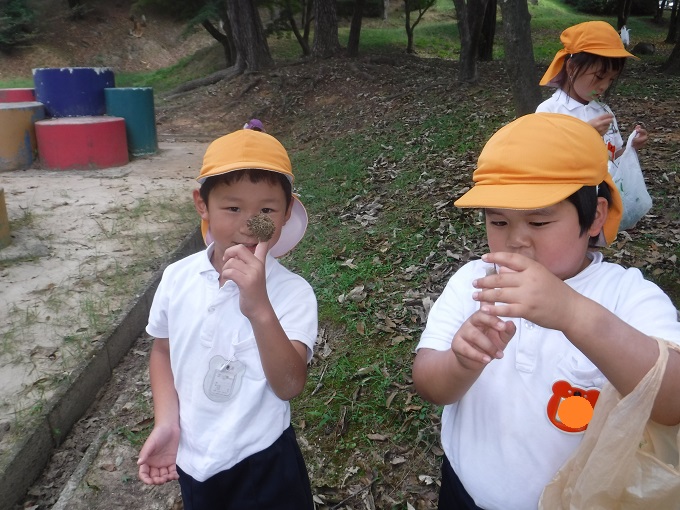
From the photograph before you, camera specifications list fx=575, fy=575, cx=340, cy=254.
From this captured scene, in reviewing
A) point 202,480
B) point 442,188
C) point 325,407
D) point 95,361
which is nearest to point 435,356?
point 202,480

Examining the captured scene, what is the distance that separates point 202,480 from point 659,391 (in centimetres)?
125

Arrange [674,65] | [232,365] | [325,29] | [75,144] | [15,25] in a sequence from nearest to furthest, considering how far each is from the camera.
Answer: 1. [232,365]
2. [75,144]
3. [674,65]
4. [325,29]
5. [15,25]

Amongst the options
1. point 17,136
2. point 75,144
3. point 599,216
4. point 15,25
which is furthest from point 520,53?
point 15,25

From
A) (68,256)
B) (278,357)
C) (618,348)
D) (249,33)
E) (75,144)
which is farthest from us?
(249,33)

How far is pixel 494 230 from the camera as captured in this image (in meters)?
1.40

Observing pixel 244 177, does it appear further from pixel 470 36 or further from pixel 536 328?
pixel 470 36

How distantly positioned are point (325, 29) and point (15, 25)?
16.8 metres

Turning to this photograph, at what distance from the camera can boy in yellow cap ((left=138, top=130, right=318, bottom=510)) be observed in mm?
1680

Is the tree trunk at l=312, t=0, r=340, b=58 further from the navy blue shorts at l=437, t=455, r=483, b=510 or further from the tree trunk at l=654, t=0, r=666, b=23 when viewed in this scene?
the tree trunk at l=654, t=0, r=666, b=23

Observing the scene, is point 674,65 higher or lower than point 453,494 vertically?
higher

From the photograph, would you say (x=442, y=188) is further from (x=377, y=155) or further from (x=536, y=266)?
(x=536, y=266)

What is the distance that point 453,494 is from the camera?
1637mm

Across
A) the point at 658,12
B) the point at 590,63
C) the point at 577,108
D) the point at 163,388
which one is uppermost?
the point at 590,63

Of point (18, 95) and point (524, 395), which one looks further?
point (18, 95)
